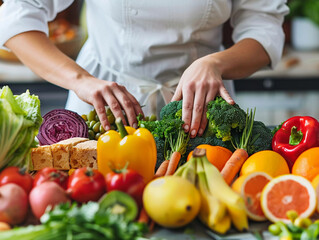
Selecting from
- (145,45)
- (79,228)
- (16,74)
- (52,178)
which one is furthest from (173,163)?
(16,74)

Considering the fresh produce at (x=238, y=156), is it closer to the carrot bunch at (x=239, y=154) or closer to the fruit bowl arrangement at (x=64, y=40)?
the carrot bunch at (x=239, y=154)

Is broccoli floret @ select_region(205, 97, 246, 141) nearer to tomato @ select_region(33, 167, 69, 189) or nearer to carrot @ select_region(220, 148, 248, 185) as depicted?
carrot @ select_region(220, 148, 248, 185)

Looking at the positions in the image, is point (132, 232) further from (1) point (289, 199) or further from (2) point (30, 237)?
(1) point (289, 199)

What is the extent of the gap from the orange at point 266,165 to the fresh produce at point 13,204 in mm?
561

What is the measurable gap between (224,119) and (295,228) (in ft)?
1.52

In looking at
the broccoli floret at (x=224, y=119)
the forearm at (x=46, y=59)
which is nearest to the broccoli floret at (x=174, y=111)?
the broccoli floret at (x=224, y=119)

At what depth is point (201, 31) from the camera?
191cm

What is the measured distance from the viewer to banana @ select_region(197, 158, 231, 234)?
0.95 m

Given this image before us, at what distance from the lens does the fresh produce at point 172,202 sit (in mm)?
933

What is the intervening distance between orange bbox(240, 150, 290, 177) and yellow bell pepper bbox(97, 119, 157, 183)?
0.84ft

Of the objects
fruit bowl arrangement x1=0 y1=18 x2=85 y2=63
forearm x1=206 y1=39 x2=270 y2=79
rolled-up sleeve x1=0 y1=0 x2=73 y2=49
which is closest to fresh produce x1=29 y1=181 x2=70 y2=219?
forearm x1=206 y1=39 x2=270 y2=79

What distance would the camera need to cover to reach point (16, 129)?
1143 millimetres

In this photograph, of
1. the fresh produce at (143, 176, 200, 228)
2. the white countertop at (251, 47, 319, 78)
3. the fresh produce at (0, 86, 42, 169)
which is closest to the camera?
the fresh produce at (143, 176, 200, 228)

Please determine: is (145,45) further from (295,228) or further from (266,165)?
(295,228)
